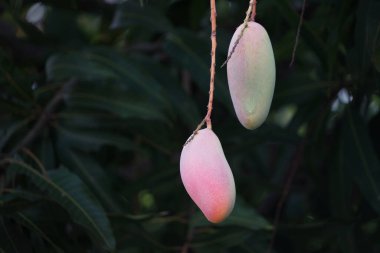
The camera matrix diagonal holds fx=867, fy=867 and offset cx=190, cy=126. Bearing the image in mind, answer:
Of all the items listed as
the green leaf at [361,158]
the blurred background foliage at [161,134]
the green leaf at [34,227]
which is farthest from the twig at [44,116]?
the green leaf at [361,158]

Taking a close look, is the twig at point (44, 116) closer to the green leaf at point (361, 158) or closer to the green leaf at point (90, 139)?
the green leaf at point (90, 139)

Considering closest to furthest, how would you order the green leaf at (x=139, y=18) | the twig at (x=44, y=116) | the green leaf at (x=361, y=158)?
the green leaf at (x=361, y=158) → the twig at (x=44, y=116) → the green leaf at (x=139, y=18)

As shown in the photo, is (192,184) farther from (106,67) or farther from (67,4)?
(106,67)

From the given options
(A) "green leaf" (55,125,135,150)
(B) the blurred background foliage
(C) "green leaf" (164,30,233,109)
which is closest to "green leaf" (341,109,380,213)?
(B) the blurred background foliage

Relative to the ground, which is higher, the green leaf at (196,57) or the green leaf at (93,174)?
the green leaf at (196,57)

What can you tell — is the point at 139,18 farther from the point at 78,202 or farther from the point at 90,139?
the point at 78,202

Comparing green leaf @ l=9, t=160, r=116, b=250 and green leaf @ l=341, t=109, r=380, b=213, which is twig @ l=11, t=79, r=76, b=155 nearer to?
green leaf @ l=9, t=160, r=116, b=250
